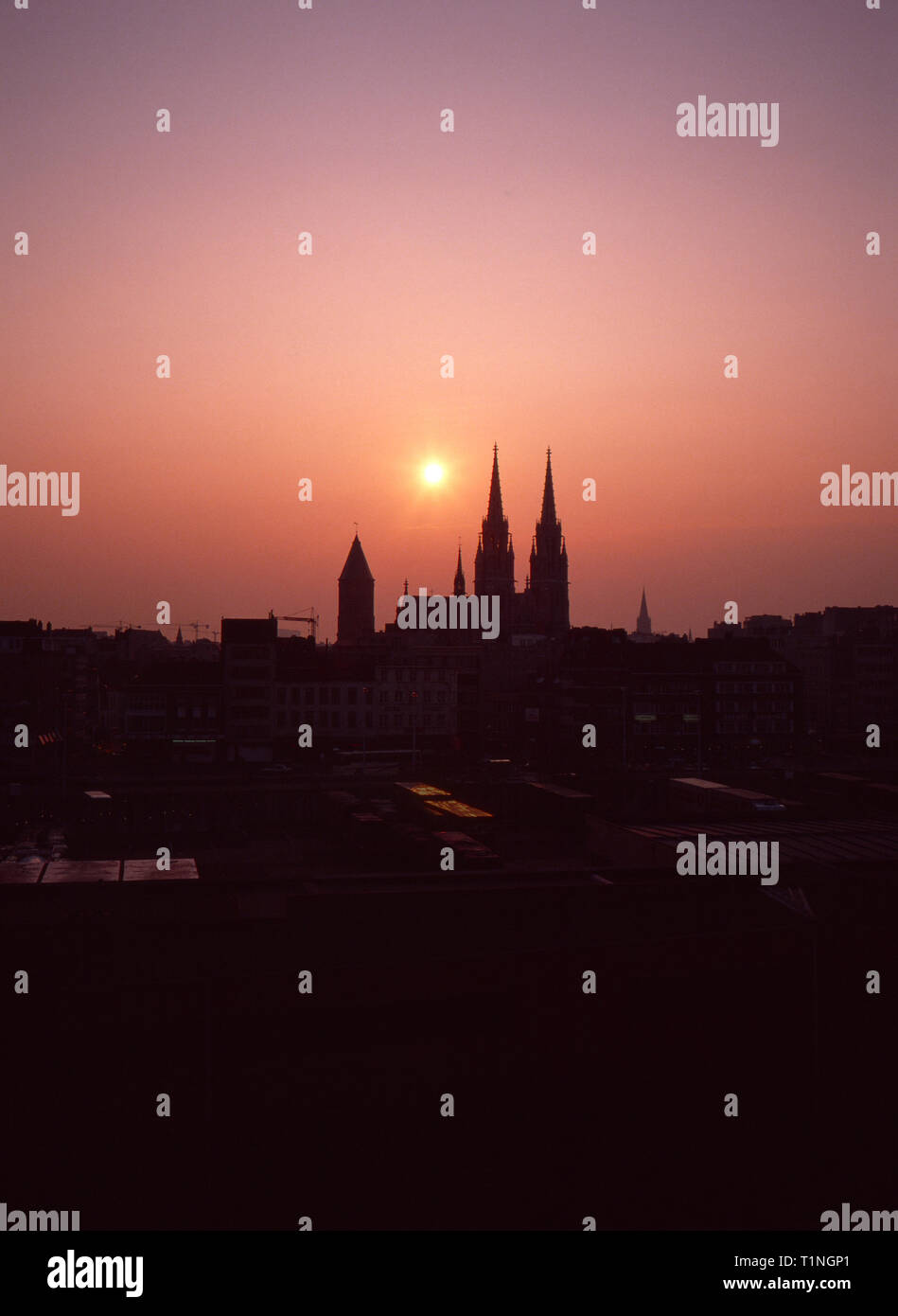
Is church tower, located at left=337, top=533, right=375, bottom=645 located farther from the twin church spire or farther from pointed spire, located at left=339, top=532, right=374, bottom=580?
the twin church spire

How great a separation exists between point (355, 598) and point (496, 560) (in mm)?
15287

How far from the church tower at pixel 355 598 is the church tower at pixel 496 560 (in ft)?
36.7

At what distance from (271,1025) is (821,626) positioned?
101863 millimetres

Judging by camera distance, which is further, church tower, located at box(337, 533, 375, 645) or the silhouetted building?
the silhouetted building

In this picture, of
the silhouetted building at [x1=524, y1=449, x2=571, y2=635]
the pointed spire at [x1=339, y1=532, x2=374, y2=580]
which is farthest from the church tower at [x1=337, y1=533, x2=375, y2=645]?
the silhouetted building at [x1=524, y1=449, x2=571, y2=635]

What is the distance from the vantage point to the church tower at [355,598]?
108438 mm

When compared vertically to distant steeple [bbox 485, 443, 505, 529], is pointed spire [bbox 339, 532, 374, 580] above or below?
below

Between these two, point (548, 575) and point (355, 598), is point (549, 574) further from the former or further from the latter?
point (355, 598)

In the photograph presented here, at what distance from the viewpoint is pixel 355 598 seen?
109688 mm

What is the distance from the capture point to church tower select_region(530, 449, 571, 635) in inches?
4370

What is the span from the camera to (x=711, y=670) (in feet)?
170

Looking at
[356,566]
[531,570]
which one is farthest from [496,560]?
[356,566]

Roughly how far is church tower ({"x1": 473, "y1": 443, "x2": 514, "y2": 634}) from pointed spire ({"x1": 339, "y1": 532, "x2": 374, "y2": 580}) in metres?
11.5

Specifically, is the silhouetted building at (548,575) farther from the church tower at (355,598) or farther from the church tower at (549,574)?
the church tower at (355,598)
